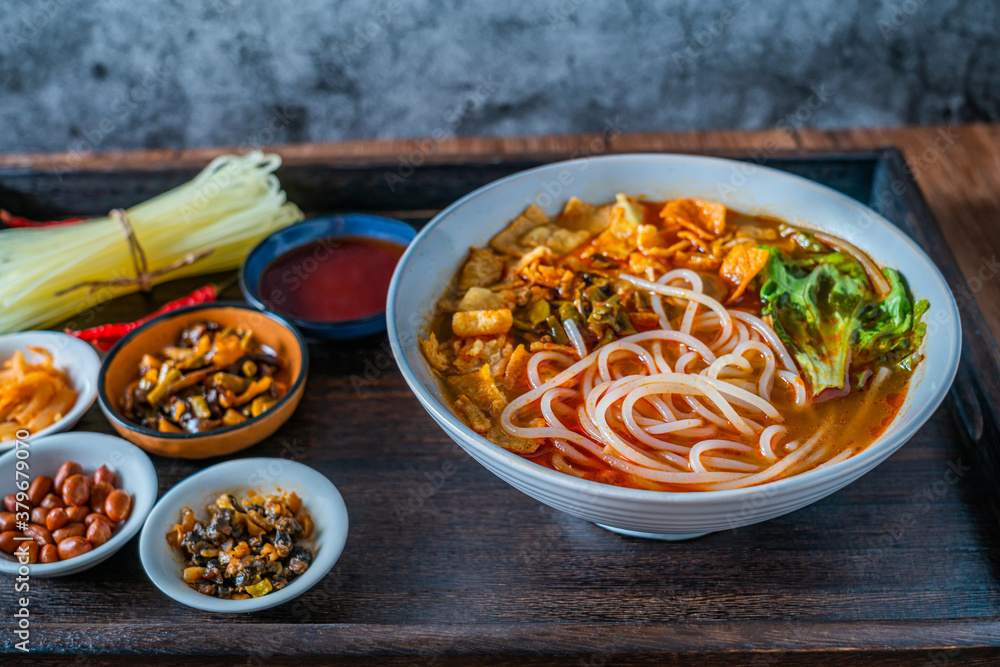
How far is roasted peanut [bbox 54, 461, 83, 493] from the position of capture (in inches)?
81.3

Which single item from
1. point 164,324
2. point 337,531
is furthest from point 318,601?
point 164,324

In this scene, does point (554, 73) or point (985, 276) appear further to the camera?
point (554, 73)

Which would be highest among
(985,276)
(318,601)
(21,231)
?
(21,231)

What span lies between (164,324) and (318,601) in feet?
3.69

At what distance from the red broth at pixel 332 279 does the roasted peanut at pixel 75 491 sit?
80 cm

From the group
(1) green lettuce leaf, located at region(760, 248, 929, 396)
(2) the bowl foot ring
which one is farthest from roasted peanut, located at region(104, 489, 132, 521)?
(1) green lettuce leaf, located at region(760, 248, 929, 396)

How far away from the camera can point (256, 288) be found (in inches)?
105

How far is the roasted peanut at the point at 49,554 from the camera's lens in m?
1.90

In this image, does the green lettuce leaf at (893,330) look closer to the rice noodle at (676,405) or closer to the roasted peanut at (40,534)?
the rice noodle at (676,405)

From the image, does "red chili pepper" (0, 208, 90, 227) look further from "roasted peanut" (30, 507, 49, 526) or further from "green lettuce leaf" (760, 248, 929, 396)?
"green lettuce leaf" (760, 248, 929, 396)

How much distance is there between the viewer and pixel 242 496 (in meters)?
2.06

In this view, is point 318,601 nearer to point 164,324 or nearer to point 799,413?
point 164,324

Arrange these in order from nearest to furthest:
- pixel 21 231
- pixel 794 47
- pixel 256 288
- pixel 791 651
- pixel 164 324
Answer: pixel 791 651
pixel 164 324
pixel 256 288
pixel 21 231
pixel 794 47

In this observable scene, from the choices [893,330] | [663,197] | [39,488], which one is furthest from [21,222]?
[893,330]
